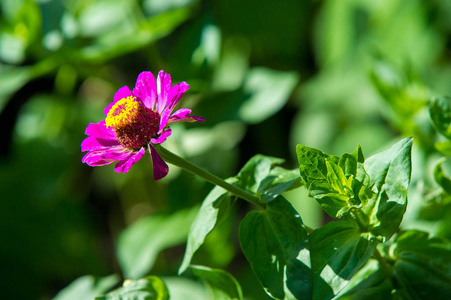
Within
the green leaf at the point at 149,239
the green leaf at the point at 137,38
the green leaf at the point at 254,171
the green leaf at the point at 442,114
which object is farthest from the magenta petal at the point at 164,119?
the green leaf at the point at 137,38

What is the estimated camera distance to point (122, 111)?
1.94 feet

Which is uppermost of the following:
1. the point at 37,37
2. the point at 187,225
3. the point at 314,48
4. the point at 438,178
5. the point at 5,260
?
the point at 37,37

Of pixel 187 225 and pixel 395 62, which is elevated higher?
pixel 395 62

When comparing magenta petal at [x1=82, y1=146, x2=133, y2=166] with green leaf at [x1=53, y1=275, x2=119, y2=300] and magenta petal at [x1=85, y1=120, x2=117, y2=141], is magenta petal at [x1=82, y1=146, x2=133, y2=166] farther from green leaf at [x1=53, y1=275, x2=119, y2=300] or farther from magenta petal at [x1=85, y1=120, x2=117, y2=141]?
green leaf at [x1=53, y1=275, x2=119, y2=300]

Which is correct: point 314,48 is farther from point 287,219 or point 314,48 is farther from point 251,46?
point 287,219

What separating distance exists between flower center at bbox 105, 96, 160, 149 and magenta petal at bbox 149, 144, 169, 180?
0.03m

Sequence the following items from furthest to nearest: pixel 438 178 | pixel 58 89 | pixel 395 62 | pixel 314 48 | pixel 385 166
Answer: pixel 314 48 < pixel 58 89 < pixel 395 62 < pixel 438 178 < pixel 385 166

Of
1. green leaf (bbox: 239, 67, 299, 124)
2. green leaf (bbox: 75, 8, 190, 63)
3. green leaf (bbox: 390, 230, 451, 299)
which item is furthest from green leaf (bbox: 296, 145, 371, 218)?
green leaf (bbox: 75, 8, 190, 63)

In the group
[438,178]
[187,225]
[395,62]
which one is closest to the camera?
[438,178]

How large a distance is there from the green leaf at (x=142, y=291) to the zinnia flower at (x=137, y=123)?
156 mm

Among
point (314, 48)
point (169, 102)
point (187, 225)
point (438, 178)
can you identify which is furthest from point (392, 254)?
point (314, 48)

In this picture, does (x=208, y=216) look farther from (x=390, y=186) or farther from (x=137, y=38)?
(x=137, y=38)

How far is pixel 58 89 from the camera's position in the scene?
4.97ft

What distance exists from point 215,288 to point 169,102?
249mm
